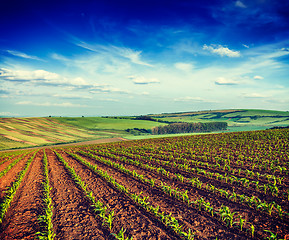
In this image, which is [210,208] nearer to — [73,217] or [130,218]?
[130,218]

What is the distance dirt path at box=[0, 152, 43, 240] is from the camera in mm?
7812

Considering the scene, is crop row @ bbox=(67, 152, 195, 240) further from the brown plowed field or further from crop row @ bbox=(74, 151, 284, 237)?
crop row @ bbox=(74, 151, 284, 237)

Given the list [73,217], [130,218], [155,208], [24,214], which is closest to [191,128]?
[155,208]

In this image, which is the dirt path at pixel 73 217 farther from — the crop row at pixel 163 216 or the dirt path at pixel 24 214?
the crop row at pixel 163 216

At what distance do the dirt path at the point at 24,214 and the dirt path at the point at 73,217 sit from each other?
94 cm

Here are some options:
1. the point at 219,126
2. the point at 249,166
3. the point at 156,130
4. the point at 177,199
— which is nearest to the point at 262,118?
the point at 219,126

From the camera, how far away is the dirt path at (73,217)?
766cm

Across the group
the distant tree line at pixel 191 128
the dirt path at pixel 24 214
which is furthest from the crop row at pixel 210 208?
the distant tree line at pixel 191 128

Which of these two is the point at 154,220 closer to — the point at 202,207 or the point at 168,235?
the point at 168,235

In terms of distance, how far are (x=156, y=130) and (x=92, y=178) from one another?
94.5 meters

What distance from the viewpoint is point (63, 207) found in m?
10.1

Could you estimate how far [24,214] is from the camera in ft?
30.8

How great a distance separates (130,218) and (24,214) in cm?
611

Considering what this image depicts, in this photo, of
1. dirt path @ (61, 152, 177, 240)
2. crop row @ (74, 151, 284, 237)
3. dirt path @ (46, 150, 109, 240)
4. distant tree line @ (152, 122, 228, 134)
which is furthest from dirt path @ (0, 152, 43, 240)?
distant tree line @ (152, 122, 228, 134)
